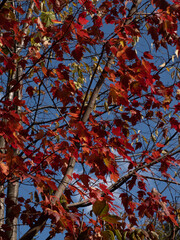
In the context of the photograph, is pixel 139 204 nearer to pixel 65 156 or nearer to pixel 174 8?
pixel 65 156

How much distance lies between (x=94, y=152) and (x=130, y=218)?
3.84ft

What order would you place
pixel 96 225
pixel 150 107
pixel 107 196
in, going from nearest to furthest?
pixel 96 225, pixel 107 196, pixel 150 107

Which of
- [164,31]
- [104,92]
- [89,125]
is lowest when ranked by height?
[89,125]

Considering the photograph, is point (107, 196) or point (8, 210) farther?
point (8, 210)

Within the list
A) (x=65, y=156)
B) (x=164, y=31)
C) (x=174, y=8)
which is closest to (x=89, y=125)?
(x=65, y=156)

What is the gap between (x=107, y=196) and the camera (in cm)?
297

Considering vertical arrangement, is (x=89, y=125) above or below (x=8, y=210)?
above

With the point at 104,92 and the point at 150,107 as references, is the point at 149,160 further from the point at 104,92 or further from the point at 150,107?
the point at 104,92

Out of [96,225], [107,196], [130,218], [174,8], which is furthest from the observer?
[130,218]

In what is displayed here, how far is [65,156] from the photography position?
3.12 metres

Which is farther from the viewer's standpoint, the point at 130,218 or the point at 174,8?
the point at 130,218

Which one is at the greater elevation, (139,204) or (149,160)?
(149,160)

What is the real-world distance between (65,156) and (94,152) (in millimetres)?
597

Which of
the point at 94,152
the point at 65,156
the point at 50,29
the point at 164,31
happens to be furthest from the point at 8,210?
the point at 164,31
